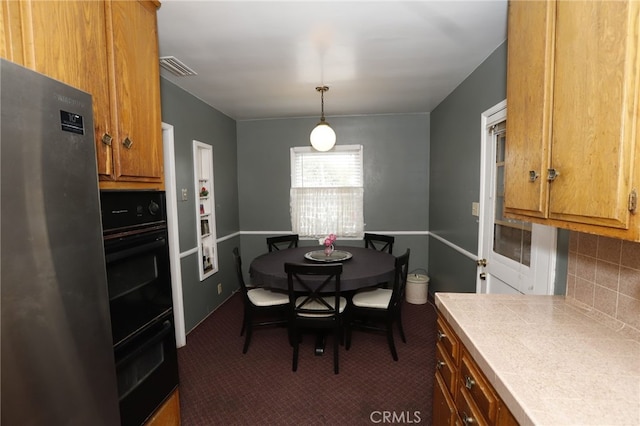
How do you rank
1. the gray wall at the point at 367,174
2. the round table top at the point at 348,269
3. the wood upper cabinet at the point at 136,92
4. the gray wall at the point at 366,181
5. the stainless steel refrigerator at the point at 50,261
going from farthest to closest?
the gray wall at the point at 367,174 → the gray wall at the point at 366,181 → the round table top at the point at 348,269 → the wood upper cabinet at the point at 136,92 → the stainless steel refrigerator at the point at 50,261

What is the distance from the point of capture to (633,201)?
2.80 feet

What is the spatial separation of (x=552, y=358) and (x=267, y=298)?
218cm

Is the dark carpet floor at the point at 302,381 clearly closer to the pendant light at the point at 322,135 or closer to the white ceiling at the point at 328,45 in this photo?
the pendant light at the point at 322,135

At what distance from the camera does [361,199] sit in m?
4.32

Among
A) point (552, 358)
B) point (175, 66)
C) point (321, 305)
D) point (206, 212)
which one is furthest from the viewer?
point (206, 212)

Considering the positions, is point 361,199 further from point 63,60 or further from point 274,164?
point 63,60

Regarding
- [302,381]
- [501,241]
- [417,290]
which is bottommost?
[302,381]

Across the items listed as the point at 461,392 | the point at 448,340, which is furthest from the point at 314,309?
the point at 461,392

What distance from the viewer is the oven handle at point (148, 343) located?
4.35 feet

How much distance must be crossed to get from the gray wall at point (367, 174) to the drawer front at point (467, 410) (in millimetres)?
3137

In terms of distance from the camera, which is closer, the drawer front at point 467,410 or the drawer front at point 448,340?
the drawer front at point 467,410

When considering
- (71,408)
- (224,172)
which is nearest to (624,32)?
(71,408)

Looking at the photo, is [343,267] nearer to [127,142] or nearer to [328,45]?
[328,45]

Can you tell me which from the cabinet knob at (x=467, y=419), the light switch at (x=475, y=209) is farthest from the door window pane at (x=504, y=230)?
the cabinet knob at (x=467, y=419)
